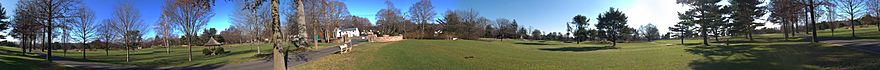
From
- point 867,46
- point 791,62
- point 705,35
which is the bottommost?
point 791,62

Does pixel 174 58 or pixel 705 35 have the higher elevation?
pixel 705 35

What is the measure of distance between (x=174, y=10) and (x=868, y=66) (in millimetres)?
22384

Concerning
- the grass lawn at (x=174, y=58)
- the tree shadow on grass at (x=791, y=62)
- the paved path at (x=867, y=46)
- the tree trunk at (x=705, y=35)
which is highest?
the tree trunk at (x=705, y=35)

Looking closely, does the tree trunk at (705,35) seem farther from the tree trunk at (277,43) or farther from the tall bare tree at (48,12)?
the tall bare tree at (48,12)

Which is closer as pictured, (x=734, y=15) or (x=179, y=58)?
(x=734, y=15)

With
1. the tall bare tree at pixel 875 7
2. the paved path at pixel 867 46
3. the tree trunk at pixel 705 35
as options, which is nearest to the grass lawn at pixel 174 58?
the tree trunk at pixel 705 35

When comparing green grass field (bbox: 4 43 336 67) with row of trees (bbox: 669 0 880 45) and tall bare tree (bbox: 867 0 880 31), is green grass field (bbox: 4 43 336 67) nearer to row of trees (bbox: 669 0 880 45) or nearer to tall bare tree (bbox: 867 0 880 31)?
row of trees (bbox: 669 0 880 45)

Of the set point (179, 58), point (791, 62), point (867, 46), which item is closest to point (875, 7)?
point (867, 46)

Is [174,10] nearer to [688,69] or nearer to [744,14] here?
[688,69]

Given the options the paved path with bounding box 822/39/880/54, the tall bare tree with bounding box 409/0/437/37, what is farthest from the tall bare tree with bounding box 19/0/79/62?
the paved path with bounding box 822/39/880/54

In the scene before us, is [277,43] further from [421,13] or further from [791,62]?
[421,13]

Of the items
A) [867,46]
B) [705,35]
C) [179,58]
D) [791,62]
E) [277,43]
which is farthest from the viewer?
[179,58]

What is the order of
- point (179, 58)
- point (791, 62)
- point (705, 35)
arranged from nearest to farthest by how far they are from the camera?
point (791, 62) < point (705, 35) < point (179, 58)

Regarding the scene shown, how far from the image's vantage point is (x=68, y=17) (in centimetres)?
2020
